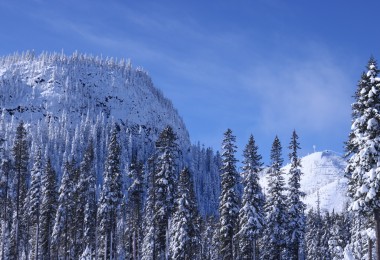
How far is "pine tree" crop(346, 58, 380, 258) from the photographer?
29438 mm

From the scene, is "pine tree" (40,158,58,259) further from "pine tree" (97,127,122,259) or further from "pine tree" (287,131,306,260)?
"pine tree" (287,131,306,260)

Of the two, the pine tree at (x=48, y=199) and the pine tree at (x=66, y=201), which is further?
the pine tree at (x=66, y=201)

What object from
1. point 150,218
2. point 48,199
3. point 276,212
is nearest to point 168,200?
point 276,212

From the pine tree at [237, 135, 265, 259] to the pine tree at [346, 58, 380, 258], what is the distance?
920 inches

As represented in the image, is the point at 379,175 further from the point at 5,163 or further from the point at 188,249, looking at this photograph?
the point at 5,163

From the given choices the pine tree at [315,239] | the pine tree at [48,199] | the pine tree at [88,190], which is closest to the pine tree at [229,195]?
the pine tree at [88,190]

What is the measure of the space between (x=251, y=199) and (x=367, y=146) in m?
26.7

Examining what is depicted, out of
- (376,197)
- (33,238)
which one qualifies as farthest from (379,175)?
(33,238)

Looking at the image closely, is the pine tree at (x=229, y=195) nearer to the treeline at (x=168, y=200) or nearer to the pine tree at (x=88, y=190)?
the treeline at (x=168, y=200)

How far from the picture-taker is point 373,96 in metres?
30.7

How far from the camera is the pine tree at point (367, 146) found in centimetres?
2944

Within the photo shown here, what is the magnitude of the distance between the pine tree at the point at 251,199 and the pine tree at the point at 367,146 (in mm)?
23356

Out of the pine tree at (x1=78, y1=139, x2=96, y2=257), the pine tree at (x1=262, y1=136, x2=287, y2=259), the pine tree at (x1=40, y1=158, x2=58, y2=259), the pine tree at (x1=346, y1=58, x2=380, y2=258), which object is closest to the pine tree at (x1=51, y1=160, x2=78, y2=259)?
the pine tree at (x1=40, y1=158, x2=58, y2=259)

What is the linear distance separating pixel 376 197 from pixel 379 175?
5.06 ft
